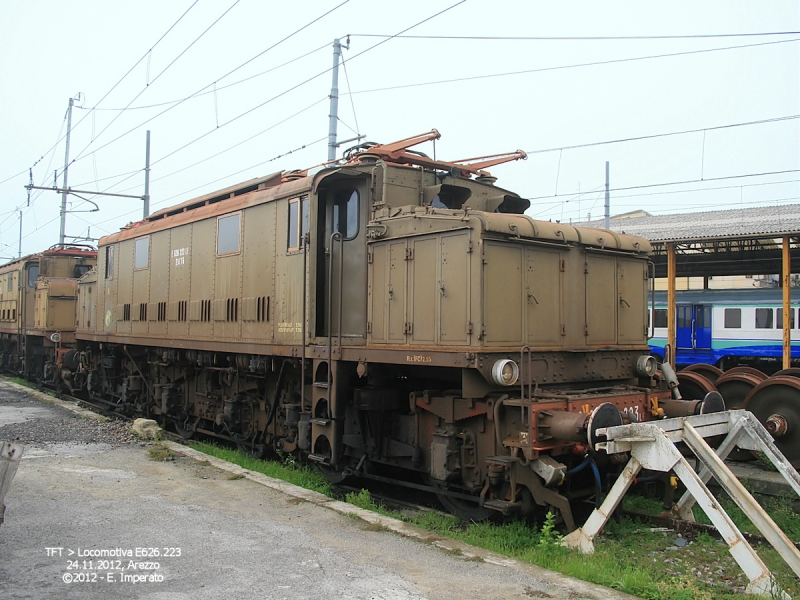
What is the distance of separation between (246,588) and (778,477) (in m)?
7.07

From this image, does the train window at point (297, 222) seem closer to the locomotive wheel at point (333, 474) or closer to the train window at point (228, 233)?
Result: the train window at point (228, 233)

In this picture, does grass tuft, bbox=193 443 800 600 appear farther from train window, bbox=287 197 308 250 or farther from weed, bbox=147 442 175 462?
train window, bbox=287 197 308 250

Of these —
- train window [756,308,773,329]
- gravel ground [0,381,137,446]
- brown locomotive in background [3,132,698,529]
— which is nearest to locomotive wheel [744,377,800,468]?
brown locomotive in background [3,132,698,529]

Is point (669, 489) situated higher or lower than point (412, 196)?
lower

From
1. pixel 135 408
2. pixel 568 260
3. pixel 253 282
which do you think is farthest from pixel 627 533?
pixel 135 408

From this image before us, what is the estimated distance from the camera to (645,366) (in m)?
8.59

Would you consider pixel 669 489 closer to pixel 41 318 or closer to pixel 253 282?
pixel 253 282

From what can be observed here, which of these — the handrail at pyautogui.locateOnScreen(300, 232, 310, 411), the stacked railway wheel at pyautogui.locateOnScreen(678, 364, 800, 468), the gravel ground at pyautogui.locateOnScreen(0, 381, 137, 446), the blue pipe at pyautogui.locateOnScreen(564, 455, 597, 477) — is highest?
the handrail at pyautogui.locateOnScreen(300, 232, 310, 411)

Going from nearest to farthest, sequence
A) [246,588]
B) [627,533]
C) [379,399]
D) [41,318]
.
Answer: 1. [246,588]
2. [627,533]
3. [379,399]
4. [41,318]

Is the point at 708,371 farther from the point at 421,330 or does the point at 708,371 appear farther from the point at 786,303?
the point at 421,330

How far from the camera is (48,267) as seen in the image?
22.8m

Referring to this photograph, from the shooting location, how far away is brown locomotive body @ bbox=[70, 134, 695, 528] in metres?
6.95

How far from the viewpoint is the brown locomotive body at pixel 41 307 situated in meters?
20.9

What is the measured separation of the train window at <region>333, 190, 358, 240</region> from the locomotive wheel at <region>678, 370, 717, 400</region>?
544 cm
